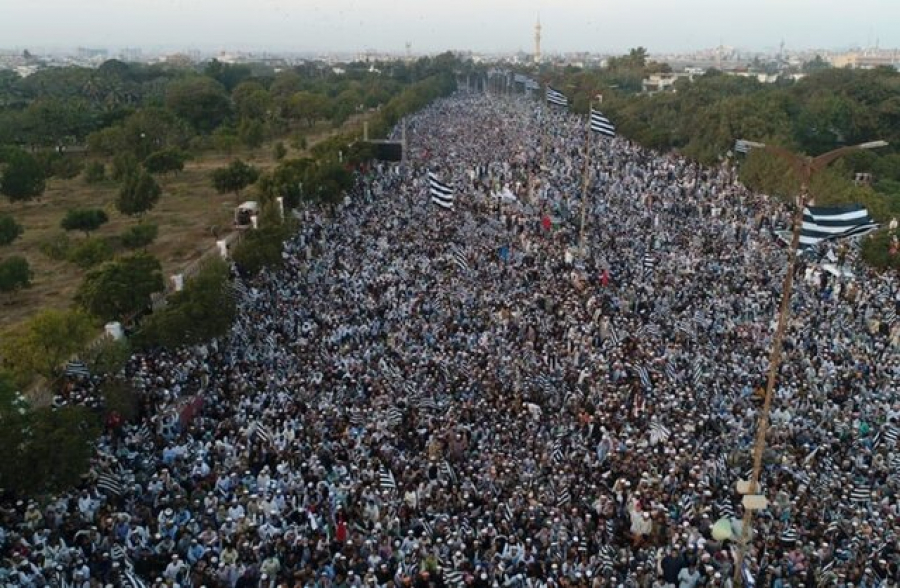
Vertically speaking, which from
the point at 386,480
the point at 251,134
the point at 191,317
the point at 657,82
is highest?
the point at 657,82

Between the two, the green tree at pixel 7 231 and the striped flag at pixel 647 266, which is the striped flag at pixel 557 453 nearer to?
the striped flag at pixel 647 266

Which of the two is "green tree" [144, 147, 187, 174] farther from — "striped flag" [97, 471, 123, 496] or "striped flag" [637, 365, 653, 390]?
"striped flag" [637, 365, 653, 390]

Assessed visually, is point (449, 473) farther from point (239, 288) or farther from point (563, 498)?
point (239, 288)

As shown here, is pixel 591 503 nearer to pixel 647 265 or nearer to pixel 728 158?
pixel 647 265

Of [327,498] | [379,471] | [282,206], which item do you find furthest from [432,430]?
[282,206]

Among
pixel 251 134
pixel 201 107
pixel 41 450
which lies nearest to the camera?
pixel 41 450

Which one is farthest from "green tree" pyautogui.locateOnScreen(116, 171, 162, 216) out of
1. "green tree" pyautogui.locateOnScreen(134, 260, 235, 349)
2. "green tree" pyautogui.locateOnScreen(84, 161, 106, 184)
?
"green tree" pyautogui.locateOnScreen(134, 260, 235, 349)

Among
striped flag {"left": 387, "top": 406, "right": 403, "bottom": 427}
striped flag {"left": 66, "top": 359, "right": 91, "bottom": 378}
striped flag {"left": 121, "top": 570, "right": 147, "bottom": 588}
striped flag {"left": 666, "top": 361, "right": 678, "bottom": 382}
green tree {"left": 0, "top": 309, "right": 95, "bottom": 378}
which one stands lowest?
striped flag {"left": 387, "top": 406, "right": 403, "bottom": 427}

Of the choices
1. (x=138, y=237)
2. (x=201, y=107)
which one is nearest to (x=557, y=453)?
(x=138, y=237)

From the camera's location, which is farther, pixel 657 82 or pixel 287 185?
pixel 657 82
